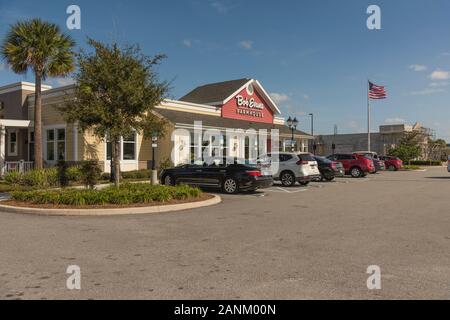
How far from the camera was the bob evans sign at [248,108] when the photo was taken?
33625 millimetres

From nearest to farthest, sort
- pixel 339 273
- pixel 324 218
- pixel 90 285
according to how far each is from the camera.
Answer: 1. pixel 90 285
2. pixel 339 273
3. pixel 324 218

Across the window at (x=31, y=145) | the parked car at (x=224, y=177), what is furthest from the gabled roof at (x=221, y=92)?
the parked car at (x=224, y=177)

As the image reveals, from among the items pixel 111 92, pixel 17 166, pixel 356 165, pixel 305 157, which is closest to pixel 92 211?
pixel 111 92

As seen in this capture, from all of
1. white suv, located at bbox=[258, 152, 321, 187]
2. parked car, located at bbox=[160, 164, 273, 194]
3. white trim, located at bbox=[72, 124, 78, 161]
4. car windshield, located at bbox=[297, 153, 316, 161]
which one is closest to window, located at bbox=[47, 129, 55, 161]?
white trim, located at bbox=[72, 124, 78, 161]

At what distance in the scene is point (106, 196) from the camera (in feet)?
38.2

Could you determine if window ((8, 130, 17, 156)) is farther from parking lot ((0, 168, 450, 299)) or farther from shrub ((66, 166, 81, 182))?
parking lot ((0, 168, 450, 299))

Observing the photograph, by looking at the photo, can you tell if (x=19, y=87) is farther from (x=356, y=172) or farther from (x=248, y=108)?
(x=356, y=172)

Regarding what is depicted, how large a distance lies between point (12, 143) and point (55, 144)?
5066mm

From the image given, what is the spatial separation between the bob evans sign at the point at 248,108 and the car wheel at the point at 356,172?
37.2 ft

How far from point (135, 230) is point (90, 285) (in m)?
3.58

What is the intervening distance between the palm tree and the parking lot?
391 inches

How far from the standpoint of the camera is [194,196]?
1316 centimetres
